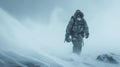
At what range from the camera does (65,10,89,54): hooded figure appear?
26844mm

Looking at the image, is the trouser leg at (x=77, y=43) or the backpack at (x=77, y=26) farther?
the trouser leg at (x=77, y=43)

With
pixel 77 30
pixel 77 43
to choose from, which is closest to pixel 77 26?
pixel 77 30

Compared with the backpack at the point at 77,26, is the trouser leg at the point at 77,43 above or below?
below

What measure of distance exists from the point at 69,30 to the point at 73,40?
24.0 inches

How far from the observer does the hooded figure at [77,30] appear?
Result: 88.1 ft

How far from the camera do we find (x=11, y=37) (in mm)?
28734

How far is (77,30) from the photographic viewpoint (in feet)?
88.3

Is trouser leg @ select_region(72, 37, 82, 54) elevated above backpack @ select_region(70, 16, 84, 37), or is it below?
below

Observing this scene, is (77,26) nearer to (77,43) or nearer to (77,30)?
(77,30)

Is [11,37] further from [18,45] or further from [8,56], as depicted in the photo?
[8,56]

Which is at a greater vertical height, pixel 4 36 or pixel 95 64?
pixel 4 36

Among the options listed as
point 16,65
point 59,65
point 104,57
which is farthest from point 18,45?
point 16,65

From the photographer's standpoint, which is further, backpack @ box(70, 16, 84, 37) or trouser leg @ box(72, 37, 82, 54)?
trouser leg @ box(72, 37, 82, 54)

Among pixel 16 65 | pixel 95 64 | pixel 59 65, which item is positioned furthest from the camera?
pixel 95 64
